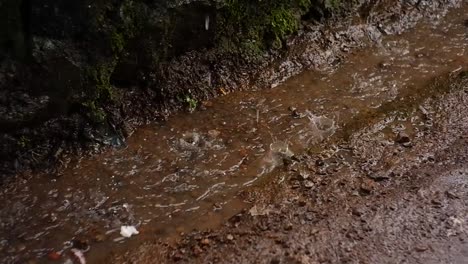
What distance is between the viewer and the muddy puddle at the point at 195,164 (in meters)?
3.28

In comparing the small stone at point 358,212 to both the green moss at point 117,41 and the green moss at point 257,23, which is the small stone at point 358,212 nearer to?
the green moss at point 257,23

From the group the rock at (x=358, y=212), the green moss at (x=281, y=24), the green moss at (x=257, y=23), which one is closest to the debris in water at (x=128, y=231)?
the rock at (x=358, y=212)

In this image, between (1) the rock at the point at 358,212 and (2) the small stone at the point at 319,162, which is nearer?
(1) the rock at the point at 358,212

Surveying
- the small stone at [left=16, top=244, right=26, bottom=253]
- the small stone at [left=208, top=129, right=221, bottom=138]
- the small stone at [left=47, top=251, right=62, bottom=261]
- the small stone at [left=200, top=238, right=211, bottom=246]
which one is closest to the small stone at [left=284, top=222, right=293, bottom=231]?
the small stone at [left=200, top=238, right=211, bottom=246]

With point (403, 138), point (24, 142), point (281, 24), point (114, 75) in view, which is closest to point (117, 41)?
point (114, 75)

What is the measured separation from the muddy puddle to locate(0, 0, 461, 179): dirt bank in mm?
138

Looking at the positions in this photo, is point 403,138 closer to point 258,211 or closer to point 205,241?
point 258,211

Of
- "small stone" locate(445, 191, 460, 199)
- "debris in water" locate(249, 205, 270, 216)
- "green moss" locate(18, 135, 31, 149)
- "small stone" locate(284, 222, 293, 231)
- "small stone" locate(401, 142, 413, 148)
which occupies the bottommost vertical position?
"small stone" locate(445, 191, 460, 199)

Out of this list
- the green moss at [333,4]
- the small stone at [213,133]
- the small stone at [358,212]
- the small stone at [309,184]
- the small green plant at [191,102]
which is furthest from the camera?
the green moss at [333,4]

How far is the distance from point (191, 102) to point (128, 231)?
133cm

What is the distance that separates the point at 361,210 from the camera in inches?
132

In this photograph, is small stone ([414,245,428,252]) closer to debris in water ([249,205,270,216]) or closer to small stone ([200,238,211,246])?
debris in water ([249,205,270,216])

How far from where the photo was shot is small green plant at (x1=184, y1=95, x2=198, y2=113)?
14.0 feet

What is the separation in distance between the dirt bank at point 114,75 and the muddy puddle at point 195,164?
0.14m
